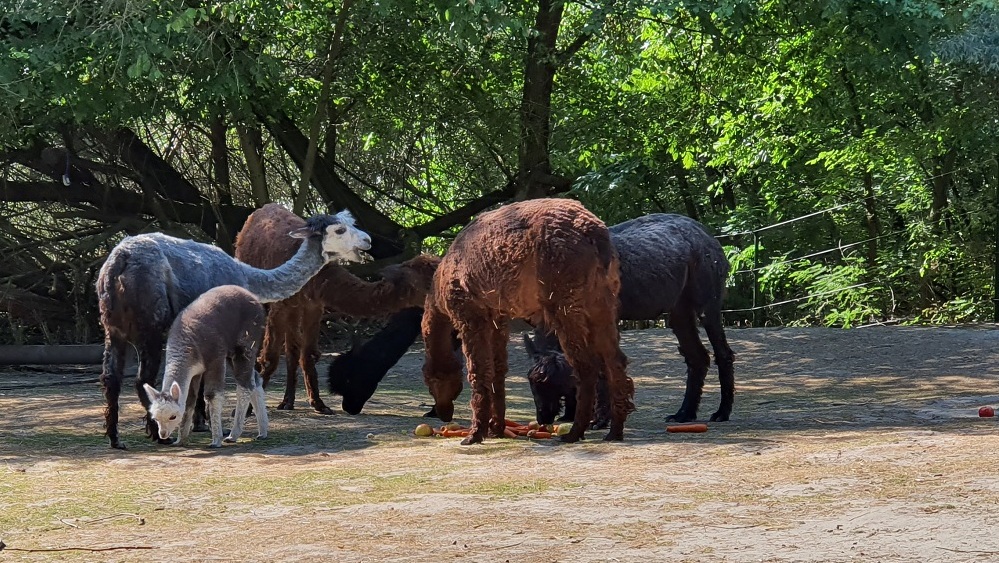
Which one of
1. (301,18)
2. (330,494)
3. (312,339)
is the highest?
(301,18)

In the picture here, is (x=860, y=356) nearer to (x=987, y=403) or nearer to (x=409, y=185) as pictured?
(x=987, y=403)

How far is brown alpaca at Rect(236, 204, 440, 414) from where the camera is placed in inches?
433

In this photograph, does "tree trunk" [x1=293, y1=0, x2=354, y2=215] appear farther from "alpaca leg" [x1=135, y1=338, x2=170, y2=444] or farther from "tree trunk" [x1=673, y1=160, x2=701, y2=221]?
"tree trunk" [x1=673, y1=160, x2=701, y2=221]

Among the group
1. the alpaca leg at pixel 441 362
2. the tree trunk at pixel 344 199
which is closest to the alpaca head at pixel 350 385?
the alpaca leg at pixel 441 362

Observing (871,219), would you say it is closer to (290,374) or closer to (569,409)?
(569,409)

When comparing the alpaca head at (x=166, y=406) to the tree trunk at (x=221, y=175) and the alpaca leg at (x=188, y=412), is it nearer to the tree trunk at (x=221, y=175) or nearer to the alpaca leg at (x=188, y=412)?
the alpaca leg at (x=188, y=412)

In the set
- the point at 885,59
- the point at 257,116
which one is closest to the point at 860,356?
the point at 885,59

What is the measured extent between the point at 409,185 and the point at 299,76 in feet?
12.3

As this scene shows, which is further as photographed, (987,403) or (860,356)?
(860,356)

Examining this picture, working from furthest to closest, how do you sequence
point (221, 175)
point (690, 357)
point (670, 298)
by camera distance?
1. point (221, 175)
2. point (690, 357)
3. point (670, 298)

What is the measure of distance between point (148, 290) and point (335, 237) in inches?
73.5

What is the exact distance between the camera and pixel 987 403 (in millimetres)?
9750

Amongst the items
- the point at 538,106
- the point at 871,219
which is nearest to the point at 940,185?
the point at 871,219

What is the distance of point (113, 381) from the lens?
28.3 ft
